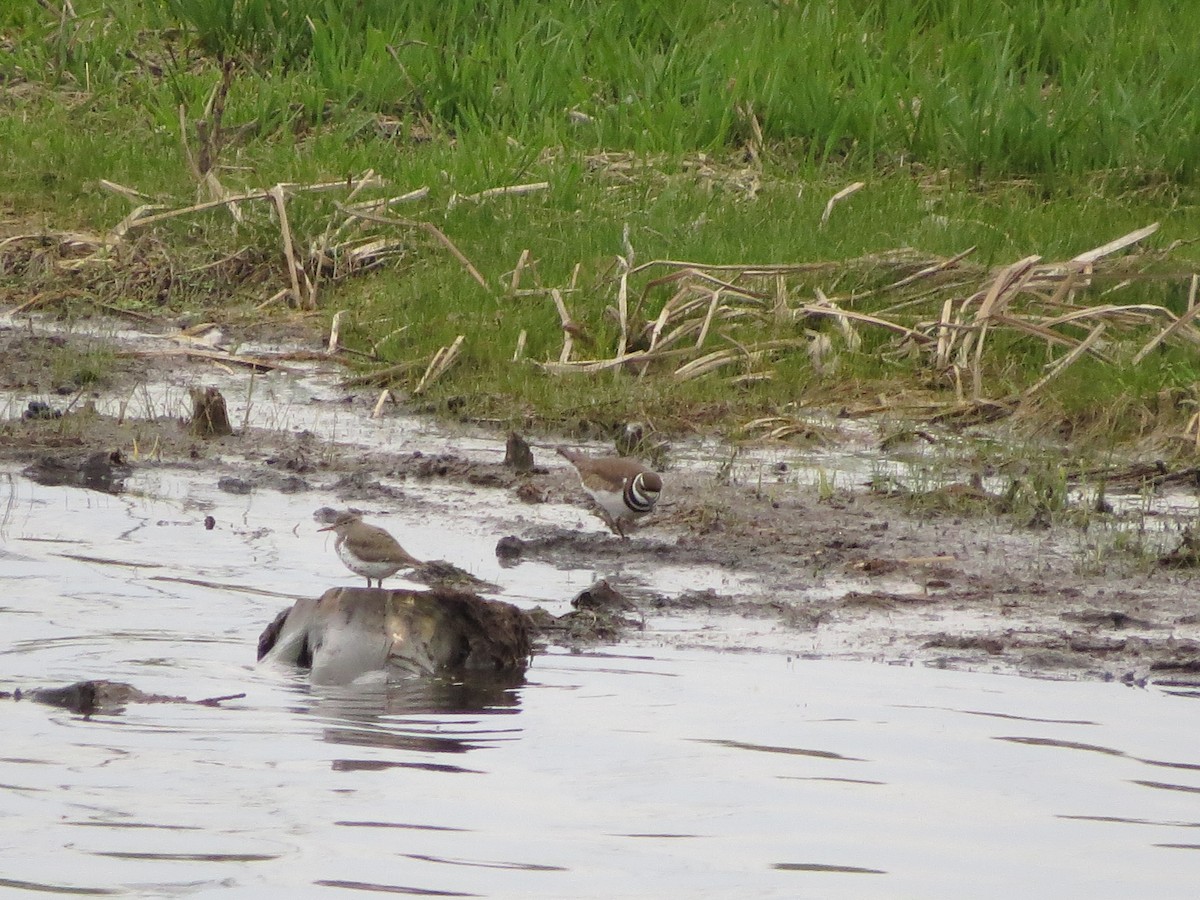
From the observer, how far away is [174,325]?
11711 millimetres

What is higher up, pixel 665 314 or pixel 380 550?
pixel 665 314

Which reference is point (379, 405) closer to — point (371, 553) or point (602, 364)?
point (602, 364)

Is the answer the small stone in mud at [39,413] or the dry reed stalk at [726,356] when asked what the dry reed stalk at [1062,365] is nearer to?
the dry reed stalk at [726,356]

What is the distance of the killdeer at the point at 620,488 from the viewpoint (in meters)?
7.88

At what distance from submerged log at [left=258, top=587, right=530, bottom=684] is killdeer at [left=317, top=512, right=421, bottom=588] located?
611mm

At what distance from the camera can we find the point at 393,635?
243 inches

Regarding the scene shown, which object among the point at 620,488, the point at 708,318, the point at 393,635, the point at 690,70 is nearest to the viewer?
the point at 393,635

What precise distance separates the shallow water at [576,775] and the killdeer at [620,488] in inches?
45.0

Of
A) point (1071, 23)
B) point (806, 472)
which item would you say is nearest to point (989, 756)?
point (806, 472)

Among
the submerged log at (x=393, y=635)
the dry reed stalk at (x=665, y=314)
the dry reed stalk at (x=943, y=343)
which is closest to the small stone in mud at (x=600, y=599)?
the submerged log at (x=393, y=635)

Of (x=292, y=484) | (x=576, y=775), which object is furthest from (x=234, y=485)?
(x=576, y=775)

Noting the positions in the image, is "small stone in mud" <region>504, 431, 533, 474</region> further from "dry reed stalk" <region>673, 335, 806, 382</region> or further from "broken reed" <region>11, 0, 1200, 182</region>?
"broken reed" <region>11, 0, 1200, 182</region>

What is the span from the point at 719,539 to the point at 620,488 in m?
0.46

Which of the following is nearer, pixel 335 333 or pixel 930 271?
pixel 335 333
